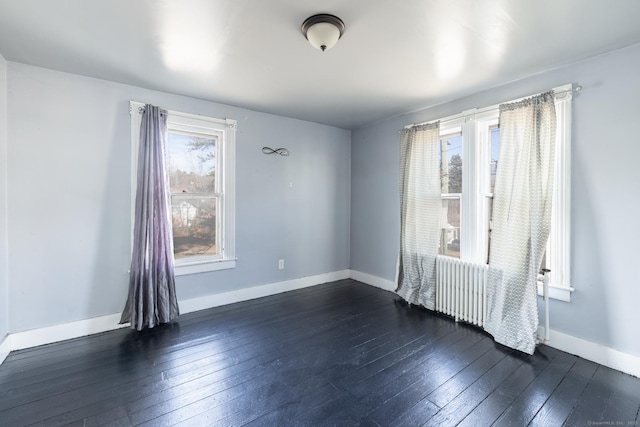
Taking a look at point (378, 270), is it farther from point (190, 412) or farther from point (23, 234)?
point (23, 234)

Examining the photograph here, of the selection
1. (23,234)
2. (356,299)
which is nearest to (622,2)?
(356,299)

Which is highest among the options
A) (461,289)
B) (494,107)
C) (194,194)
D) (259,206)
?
(494,107)

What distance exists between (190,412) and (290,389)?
635mm

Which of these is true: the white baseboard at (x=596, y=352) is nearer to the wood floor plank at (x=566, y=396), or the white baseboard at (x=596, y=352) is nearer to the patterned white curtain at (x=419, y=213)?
the wood floor plank at (x=566, y=396)

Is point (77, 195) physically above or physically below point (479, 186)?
below

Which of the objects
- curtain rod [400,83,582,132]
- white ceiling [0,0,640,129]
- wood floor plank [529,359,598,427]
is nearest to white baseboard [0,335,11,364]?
white ceiling [0,0,640,129]

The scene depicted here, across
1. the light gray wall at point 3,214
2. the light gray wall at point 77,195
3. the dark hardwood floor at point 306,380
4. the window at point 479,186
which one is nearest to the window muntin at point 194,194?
the light gray wall at point 77,195

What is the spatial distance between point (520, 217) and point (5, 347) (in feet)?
15.1

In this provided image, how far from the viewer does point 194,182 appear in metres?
3.42

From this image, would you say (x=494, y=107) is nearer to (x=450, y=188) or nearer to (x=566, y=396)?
(x=450, y=188)

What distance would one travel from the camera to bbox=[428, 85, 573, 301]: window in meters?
2.46

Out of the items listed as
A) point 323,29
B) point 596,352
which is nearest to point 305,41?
point 323,29

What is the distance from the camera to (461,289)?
3.13m

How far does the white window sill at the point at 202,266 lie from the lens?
3246 millimetres
